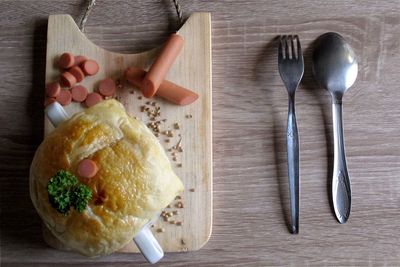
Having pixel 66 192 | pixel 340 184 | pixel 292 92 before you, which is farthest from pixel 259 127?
pixel 66 192

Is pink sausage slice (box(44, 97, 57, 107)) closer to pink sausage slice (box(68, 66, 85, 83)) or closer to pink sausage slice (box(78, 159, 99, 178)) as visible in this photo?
pink sausage slice (box(68, 66, 85, 83))

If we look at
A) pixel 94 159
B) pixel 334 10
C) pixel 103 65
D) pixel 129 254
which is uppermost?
pixel 334 10

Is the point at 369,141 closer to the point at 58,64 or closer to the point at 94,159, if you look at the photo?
the point at 94,159

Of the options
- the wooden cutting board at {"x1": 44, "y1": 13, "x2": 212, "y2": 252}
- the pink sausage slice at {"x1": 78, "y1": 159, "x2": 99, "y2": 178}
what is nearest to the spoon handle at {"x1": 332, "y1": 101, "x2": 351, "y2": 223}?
the wooden cutting board at {"x1": 44, "y1": 13, "x2": 212, "y2": 252}

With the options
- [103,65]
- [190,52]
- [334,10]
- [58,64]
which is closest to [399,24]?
[334,10]

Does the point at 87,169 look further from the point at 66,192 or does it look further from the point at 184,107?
the point at 184,107

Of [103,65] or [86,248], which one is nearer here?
[86,248]
